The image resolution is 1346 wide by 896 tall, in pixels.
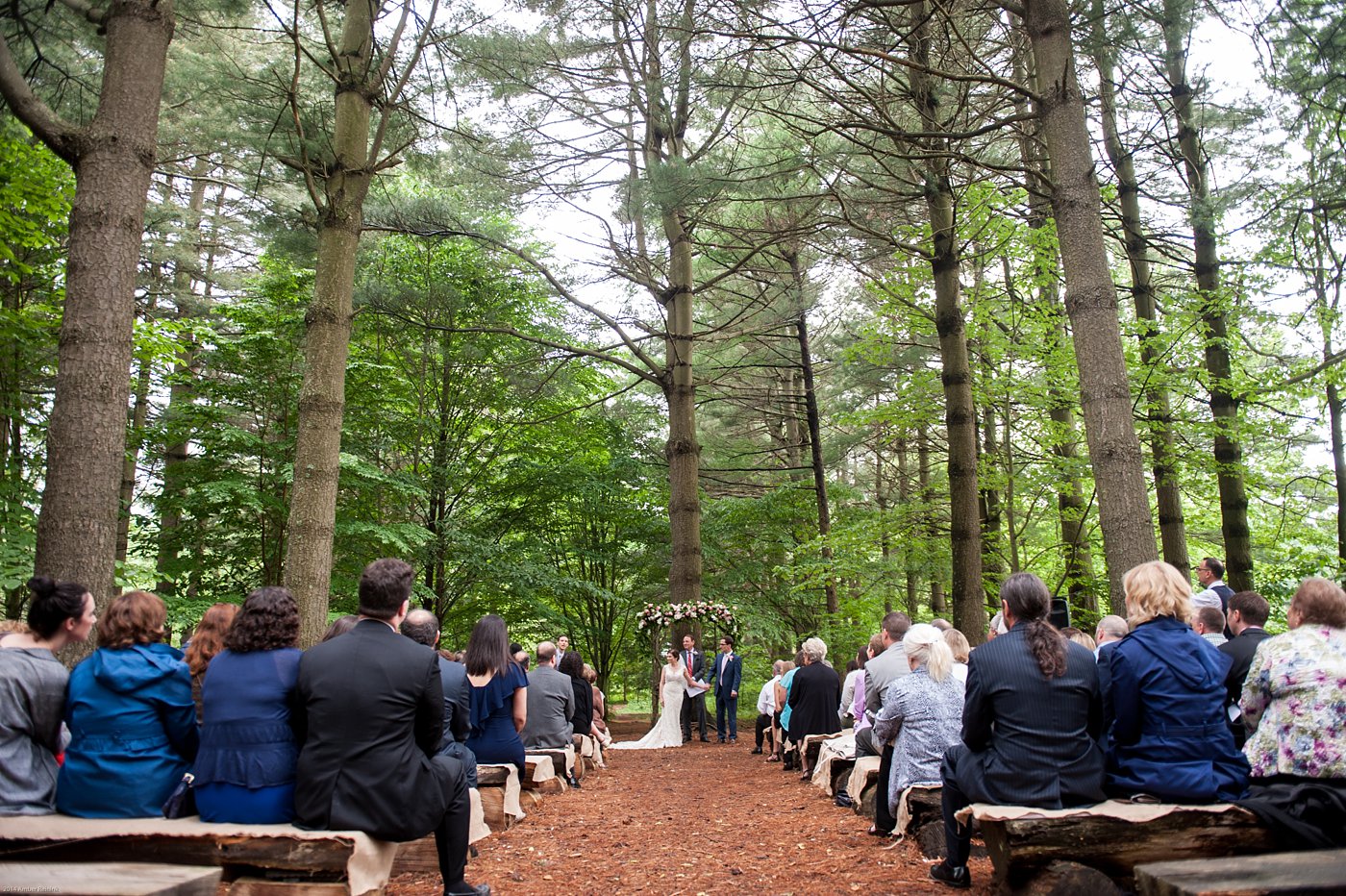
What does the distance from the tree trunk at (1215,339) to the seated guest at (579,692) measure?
8089 millimetres

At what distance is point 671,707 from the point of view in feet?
46.7

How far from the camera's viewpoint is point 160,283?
1611 centimetres

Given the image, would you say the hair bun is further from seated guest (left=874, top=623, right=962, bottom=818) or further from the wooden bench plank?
seated guest (left=874, top=623, right=962, bottom=818)

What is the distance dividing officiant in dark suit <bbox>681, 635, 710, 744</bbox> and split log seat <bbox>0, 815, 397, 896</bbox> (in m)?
10.8

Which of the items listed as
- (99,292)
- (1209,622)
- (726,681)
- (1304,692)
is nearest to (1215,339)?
(1209,622)

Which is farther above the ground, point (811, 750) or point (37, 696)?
point (37, 696)

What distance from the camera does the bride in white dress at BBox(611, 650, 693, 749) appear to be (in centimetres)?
1421

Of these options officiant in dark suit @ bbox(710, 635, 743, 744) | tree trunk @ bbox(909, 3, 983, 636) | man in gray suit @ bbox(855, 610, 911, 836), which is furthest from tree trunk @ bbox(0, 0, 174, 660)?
officiant in dark suit @ bbox(710, 635, 743, 744)

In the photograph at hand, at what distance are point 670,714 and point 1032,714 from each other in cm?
1086

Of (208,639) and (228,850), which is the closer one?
(228,850)

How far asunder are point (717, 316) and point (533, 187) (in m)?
7.31

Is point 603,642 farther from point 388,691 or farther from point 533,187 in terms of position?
point 388,691

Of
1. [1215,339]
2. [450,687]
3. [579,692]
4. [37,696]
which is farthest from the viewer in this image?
[1215,339]

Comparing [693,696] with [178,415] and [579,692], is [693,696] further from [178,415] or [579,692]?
[178,415]
